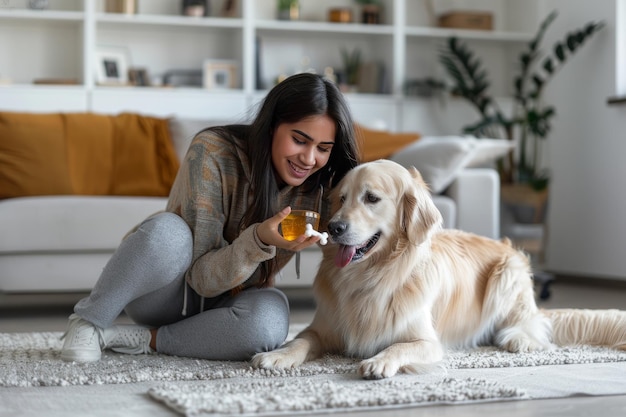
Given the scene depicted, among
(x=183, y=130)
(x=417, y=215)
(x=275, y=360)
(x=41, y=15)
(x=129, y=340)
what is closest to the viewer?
(x=275, y=360)

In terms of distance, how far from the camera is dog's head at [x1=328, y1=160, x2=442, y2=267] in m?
2.22

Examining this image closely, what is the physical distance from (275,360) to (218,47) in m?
4.00

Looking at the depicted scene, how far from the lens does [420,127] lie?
6027 mm

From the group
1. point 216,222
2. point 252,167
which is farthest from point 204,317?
point 252,167

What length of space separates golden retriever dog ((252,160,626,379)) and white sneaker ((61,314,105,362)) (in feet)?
1.45

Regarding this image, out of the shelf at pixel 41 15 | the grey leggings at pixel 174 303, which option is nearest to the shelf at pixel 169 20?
the shelf at pixel 41 15

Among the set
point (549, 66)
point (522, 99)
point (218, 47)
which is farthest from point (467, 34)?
point (218, 47)

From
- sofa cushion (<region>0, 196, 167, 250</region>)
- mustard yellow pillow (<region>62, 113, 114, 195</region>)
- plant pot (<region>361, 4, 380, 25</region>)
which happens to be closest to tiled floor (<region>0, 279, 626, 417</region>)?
sofa cushion (<region>0, 196, 167, 250</region>)

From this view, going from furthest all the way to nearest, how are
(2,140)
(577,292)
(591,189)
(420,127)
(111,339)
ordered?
(420,127) → (591,189) → (577,292) → (2,140) → (111,339)

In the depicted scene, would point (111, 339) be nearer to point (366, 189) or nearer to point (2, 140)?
point (366, 189)

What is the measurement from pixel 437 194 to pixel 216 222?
6.31 feet

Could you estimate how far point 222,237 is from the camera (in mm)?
2377

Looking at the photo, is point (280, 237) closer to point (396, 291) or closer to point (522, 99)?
point (396, 291)

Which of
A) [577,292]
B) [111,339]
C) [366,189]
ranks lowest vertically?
[577,292]
